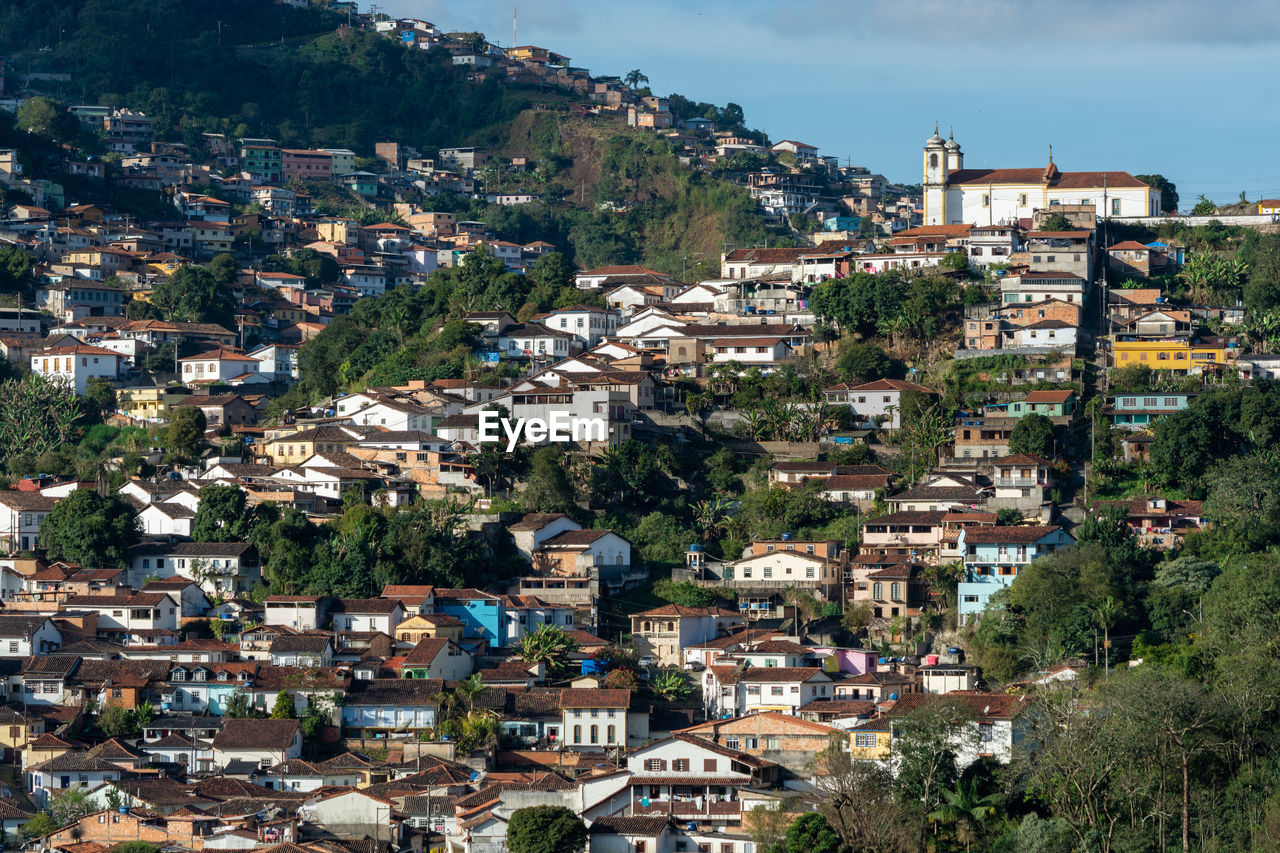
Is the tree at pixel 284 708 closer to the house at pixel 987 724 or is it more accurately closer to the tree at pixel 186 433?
the house at pixel 987 724

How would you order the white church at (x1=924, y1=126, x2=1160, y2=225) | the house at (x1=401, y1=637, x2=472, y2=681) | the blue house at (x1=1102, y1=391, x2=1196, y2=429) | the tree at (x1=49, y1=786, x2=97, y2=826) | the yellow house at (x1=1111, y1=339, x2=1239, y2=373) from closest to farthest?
the tree at (x1=49, y1=786, x2=97, y2=826)
the house at (x1=401, y1=637, x2=472, y2=681)
the blue house at (x1=1102, y1=391, x2=1196, y2=429)
the yellow house at (x1=1111, y1=339, x2=1239, y2=373)
the white church at (x1=924, y1=126, x2=1160, y2=225)

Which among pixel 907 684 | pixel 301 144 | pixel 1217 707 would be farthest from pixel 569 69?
pixel 1217 707

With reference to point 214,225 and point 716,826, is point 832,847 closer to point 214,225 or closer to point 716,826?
point 716,826

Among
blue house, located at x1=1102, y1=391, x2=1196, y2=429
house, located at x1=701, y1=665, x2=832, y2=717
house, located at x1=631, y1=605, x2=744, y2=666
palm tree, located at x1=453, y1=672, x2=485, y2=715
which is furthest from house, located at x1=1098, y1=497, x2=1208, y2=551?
palm tree, located at x1=453, y1=672, x2=485, y2=715

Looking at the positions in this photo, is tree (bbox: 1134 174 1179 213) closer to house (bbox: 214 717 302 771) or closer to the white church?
the white church

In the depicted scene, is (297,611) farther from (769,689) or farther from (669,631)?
(769,689)

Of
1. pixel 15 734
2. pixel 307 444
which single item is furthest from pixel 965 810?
pixel 307 444
